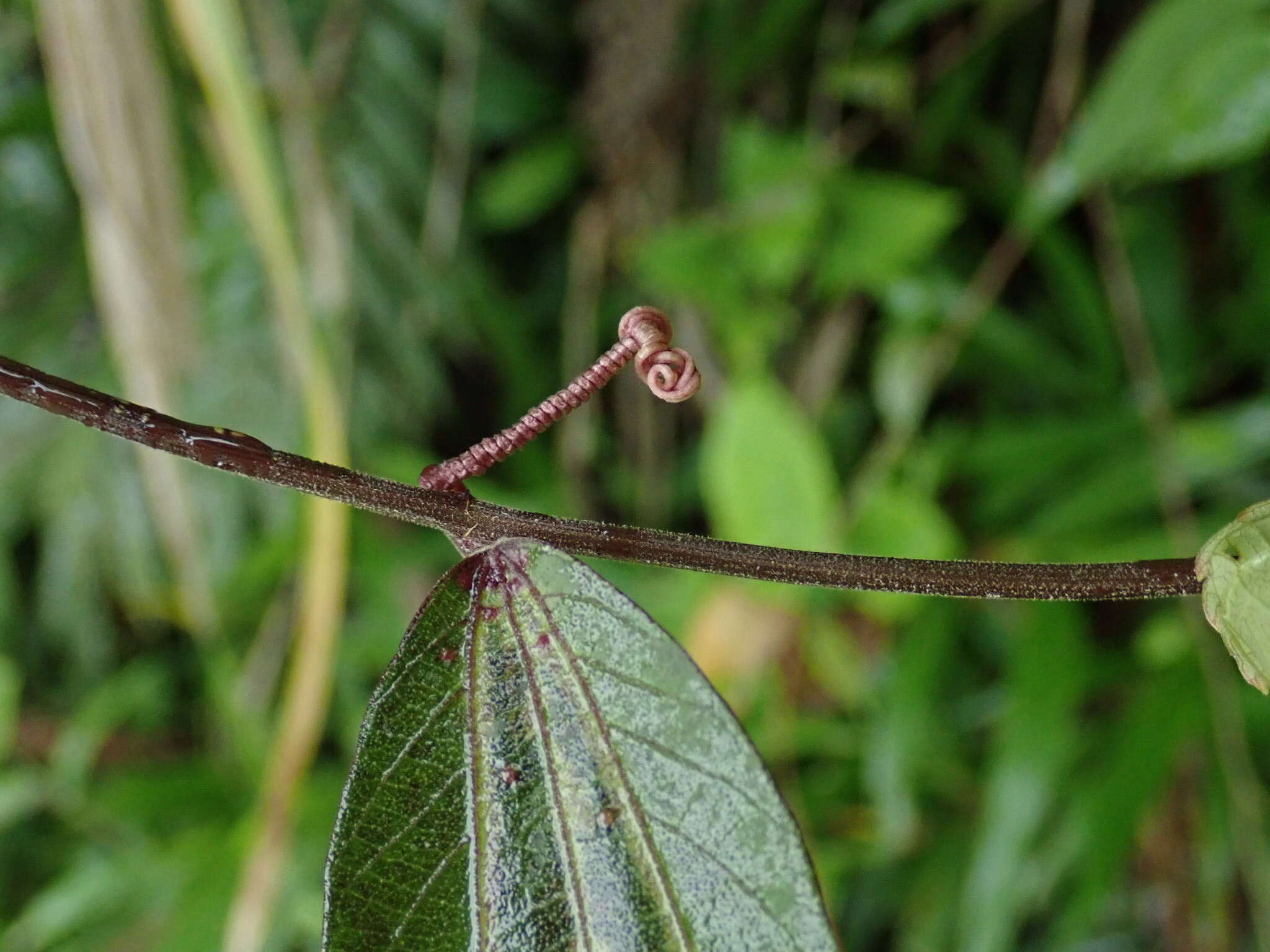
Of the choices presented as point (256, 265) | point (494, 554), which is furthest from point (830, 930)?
point (256, 265)

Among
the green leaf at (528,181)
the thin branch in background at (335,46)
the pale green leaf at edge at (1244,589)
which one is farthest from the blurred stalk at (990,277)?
the pale green leaf at edge at (1244,589)

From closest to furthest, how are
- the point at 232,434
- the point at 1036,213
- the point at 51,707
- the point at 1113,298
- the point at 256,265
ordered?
1. the point at 232,434
2. the point at 1036,213
3. the point at 1113,298
4. the point at 256,265
5. the point at 51,707

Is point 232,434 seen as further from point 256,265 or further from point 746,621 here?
point 256,265

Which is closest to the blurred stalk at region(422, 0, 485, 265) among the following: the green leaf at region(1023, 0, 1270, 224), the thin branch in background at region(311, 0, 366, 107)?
the thin branch in background at region(311, 0, 366, 107)

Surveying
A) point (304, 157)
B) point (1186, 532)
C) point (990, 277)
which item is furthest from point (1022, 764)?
point (304, 157)

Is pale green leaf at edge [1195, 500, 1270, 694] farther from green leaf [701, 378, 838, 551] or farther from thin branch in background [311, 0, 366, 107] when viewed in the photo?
thin branch in background [311, 0, 366, 107]

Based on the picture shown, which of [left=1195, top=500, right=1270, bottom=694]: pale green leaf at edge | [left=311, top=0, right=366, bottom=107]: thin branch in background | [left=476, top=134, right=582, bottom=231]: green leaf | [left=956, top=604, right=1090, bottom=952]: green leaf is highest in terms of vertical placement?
[left=311, top=0, right=366, bottom=107]: thin branch in background

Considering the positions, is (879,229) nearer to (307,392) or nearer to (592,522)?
(307,392)
